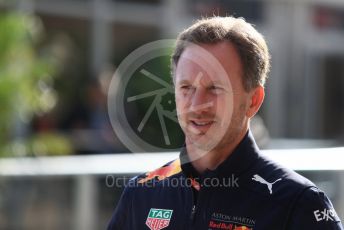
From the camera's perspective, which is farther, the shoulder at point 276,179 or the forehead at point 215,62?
the forehead at point 215,62

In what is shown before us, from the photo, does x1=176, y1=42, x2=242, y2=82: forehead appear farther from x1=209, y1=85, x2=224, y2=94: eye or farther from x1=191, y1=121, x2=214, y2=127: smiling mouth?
x1=191, y1=121, x2=214, y2=127: smiling mouth

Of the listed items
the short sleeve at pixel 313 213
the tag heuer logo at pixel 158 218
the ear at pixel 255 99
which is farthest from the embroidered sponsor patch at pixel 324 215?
the tag heuer logo at pixel 158 218

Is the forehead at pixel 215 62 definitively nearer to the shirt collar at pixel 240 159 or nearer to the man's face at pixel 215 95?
the man's face at pixel 215 95

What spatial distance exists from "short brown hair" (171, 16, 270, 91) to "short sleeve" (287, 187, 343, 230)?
432 mm

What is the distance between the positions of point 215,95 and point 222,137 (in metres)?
0.15

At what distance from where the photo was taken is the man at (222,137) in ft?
8.14

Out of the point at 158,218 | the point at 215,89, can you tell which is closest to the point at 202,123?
the point at 215,89

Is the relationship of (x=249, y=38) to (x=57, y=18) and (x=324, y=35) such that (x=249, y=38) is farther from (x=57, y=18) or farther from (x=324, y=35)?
(x=324, y=35)

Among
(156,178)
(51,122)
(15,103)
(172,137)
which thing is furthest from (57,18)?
(156,178)

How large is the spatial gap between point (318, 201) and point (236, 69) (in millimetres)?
519

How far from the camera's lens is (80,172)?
24.0ft

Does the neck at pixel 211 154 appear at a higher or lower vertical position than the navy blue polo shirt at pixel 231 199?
higher

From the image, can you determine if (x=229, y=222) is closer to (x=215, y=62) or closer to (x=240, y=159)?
(x=240, y=159)

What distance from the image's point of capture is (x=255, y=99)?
2.62m
